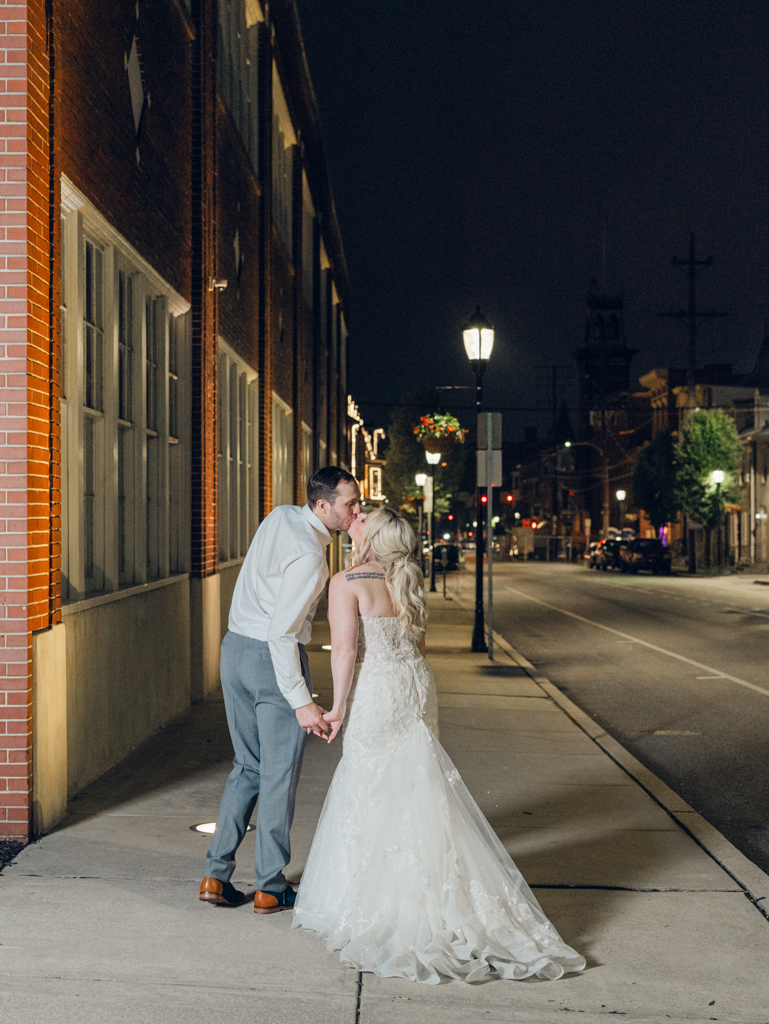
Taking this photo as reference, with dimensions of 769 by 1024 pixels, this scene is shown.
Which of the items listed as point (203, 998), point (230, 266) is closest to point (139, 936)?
point (203, 998)

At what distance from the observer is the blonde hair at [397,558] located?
444cm

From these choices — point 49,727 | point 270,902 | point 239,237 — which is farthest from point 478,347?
point 270,902

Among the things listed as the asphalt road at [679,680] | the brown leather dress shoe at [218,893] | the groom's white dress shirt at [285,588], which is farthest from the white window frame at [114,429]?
the asphalt road at [679,680]

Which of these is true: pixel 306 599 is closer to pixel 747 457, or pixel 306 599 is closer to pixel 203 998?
pixel 203 998

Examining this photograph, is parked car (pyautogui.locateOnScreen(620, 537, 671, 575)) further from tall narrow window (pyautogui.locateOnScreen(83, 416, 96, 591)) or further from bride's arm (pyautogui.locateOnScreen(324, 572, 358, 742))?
bride's arm (pyautogui.locateOnScreen(324, 572, 358, 742))

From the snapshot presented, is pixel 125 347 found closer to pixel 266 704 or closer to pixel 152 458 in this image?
pixel 152 458

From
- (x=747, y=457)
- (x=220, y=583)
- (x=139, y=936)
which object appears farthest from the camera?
(x=747, y=457)

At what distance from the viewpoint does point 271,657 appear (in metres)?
4.56

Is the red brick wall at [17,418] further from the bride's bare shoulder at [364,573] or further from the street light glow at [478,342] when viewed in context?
the street light glow at [478,342]

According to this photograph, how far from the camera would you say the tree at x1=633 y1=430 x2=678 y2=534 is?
56.6 m

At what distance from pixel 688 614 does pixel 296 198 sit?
1251 centimetres

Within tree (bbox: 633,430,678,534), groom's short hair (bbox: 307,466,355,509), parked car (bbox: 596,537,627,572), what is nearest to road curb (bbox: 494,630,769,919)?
groom's short hair (bbox: 307,466,355,509)

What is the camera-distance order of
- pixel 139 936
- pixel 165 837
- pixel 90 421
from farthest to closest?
pixel 90 421 < pixel 165 837 < pixel 139 936

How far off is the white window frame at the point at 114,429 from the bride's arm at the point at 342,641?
10.0 ft
